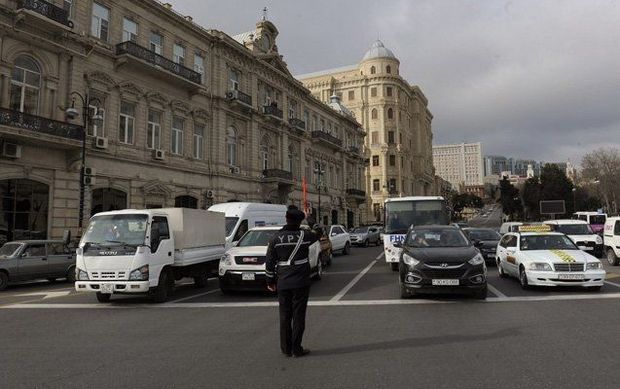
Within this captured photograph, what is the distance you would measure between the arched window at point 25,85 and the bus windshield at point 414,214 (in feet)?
59.8

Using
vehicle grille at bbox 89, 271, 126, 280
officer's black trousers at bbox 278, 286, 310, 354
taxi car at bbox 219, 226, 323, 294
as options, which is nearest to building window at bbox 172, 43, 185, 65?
taxi car at bbox 219, 226, 323, 294

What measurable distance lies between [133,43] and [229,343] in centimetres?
2519

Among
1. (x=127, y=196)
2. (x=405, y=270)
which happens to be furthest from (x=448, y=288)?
(x=127, y=196)

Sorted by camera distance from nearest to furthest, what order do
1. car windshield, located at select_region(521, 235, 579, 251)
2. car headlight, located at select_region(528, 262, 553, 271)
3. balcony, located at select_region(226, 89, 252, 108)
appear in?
car headlight, located at select_region(528, 262, 553, 271)
car windshield, located at select_region(521, 235, 579, 251)
balcony, located at select_region(226, 89, 252, 108)

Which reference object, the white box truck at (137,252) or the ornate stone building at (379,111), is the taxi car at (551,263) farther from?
the ornate stone building at (379,111)

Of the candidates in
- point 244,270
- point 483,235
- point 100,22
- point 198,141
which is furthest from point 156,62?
point 244,270

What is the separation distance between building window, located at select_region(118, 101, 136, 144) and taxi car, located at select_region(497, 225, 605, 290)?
22.9 m

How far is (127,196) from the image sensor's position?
27.7m

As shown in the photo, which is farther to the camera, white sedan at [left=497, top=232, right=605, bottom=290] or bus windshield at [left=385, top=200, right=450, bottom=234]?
bus windshield at [left=385, top=200, right=450, bottom=234]

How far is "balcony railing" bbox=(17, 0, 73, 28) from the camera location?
71.7 feet

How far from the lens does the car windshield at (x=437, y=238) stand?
11523 mm

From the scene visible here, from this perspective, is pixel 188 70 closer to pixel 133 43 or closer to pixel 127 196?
pixel 133 43

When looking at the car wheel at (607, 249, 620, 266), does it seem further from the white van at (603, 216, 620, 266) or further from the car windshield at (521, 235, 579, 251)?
the car windshield at (521, 235, 579, 251)

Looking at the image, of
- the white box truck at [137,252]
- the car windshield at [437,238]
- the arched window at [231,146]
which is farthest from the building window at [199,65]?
the car windshield at [437,238]
